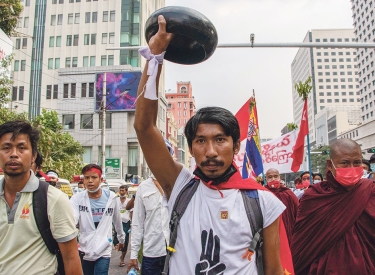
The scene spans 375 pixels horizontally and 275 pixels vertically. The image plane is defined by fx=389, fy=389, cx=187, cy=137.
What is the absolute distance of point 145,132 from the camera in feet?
7.06

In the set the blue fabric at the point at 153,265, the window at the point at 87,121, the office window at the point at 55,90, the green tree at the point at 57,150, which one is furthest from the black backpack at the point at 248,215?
the office window at the point at 55,90

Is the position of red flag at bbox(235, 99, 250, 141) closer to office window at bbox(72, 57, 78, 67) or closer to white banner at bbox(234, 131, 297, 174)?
white banner at bbox(234, 131, 297, 174)

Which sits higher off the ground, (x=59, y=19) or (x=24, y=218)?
(x=59, y=19)

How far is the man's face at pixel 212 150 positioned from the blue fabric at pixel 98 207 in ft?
11.6

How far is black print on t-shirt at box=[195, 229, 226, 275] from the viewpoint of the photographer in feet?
6.66

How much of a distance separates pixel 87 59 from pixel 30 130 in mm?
47306

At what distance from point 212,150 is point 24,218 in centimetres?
142

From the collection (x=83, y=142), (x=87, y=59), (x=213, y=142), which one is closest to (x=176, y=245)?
(x=213, y=142)

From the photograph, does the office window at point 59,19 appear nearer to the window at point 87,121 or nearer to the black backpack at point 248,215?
the window at point 87,121

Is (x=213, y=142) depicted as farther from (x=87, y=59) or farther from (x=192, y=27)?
(x=87, y=59)

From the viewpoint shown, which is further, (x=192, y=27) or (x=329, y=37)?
(x=329, y=37)

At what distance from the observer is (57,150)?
27828 millimetres

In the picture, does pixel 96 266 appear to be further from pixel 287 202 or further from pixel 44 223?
pixel 287 202

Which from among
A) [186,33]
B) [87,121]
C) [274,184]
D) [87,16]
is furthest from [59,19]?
[186,33]
